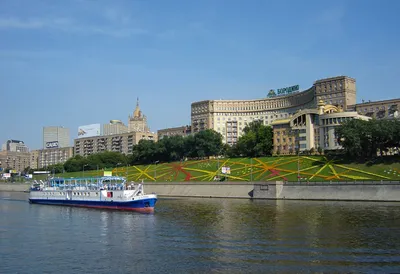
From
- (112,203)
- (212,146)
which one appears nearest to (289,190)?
(112,203)

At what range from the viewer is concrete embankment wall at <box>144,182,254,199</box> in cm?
11700

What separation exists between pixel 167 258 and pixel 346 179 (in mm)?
79456

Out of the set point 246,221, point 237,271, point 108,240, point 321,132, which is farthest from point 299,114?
point 237,271

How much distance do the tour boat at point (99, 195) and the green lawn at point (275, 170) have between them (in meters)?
40.8

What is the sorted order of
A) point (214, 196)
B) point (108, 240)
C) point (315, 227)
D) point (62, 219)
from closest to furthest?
point (108, 240)
point (315, 227)
point (62, 219)
point (214, 196)

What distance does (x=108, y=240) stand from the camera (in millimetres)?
54469

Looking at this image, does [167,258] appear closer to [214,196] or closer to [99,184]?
[99,184]

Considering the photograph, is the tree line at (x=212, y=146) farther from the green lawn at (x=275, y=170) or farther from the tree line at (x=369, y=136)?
the tree line at (x=369, y=136)

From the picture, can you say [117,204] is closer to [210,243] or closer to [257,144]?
[210,243]

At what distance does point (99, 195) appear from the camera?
329 ft

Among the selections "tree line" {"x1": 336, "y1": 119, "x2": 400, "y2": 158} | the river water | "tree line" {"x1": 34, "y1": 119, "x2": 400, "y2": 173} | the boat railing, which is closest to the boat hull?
the boat railing

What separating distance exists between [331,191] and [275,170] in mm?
30943

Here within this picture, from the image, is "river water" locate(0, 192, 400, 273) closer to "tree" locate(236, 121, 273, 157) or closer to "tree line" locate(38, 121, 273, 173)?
"tree" locate(236, 121, 273, 157)

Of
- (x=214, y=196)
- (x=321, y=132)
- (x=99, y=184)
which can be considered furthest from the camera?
(x=321, y=132)
